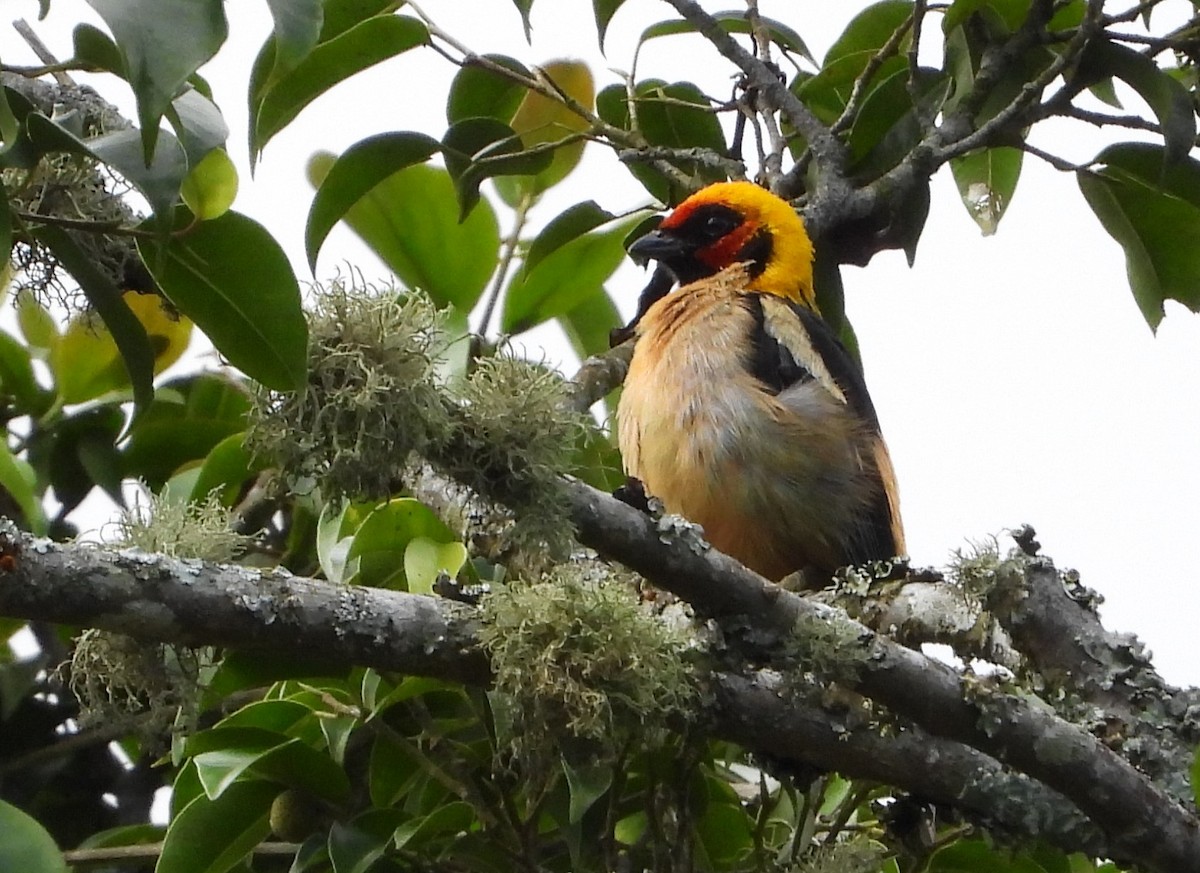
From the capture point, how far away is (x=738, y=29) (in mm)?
3164

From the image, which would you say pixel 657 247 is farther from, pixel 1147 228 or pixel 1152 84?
pixel 1152 84

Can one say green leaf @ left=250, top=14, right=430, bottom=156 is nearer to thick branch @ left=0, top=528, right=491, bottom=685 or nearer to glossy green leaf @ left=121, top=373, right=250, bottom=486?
glossy green leaf @ left=121, top=373, right=250, bottom=486

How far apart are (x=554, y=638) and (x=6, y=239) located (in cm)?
68

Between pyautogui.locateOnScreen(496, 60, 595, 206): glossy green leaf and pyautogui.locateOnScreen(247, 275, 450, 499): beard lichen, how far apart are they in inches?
56.9

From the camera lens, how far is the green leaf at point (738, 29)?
10.0 ft

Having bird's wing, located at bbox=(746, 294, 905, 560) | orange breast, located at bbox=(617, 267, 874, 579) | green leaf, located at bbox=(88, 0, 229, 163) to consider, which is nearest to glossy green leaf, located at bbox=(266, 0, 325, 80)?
green leaf, located at bbox=(88, 0, 229, 163)

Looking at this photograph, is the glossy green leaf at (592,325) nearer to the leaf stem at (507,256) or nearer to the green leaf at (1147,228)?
the leaf stem at (507,256)

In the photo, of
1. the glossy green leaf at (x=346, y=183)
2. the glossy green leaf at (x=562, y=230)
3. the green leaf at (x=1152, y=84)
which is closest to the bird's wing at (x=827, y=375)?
the glossy green leaf at (x=562, y=230)

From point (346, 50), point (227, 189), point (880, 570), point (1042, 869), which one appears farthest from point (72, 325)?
point (1042, 869)

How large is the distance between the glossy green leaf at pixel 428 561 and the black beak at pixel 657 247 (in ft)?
4.32

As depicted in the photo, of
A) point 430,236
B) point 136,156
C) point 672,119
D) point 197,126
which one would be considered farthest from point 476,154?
point 136,156

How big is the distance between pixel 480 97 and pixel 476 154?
254 millimetres

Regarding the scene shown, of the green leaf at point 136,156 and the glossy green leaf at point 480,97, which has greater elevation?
the glossy green leaf at point 480,97

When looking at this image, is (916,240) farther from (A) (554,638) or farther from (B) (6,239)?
(B) (6,239)
